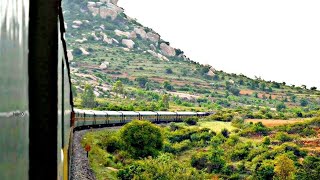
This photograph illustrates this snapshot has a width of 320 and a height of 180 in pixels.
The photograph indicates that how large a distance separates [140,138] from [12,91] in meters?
37.4

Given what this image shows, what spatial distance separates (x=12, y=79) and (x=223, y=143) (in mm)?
54881

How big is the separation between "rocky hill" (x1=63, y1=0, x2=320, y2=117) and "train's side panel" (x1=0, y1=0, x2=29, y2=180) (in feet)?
345

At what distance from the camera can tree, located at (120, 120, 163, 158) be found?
Answer: 126ft

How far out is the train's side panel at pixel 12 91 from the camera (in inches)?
69.9

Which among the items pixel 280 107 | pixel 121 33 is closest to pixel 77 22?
pixel 121 33

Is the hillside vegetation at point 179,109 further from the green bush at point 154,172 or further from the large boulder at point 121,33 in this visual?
the large boulder at point 121,33

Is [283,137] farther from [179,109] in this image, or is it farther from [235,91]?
[235,91]

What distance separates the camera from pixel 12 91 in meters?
1.97

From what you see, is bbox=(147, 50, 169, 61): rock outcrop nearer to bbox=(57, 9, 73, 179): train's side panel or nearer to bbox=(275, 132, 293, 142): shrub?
bbox=(275, 132, 293, 142): shrub

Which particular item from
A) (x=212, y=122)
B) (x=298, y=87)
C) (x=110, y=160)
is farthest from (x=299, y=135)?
(x=298, y=87)

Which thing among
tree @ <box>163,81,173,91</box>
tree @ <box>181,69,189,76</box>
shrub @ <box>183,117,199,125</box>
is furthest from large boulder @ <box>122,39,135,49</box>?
shrub @ <box>183,117,199,125</box>

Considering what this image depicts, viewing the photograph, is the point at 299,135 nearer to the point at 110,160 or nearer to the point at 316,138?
the point at 316,138

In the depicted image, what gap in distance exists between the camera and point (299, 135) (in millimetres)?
66938

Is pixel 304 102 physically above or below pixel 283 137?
above
